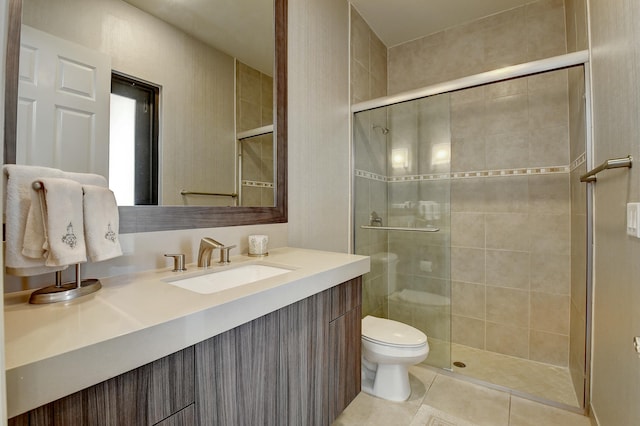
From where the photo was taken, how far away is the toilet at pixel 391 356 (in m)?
1.61

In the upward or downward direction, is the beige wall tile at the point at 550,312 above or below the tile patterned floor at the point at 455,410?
above

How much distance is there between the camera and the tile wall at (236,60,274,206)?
4.68 feet

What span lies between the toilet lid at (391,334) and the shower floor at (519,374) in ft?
1.90

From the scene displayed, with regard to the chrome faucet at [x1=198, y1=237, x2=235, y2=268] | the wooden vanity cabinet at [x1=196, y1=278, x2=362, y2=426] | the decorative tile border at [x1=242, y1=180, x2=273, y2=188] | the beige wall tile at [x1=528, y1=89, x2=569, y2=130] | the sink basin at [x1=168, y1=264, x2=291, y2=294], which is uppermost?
the beige wall tile at [x1=528, y1=89, x2=569, y2=130]

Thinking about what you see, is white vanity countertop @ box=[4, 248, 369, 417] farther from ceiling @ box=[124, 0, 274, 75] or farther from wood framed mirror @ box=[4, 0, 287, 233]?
ceiling @ box=[124, 0, 274, 75]

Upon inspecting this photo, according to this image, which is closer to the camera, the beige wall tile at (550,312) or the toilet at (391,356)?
the toilet at (391,356)

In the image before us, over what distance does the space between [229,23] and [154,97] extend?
1.91 ft

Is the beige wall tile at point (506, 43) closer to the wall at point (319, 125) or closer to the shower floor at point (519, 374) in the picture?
the wall at point (319, 125)

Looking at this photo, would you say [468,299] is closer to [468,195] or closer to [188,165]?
[468,195]

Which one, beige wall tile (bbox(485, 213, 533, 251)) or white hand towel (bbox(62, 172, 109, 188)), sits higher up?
white hand towel (bbox(62, 172, 109, 188))

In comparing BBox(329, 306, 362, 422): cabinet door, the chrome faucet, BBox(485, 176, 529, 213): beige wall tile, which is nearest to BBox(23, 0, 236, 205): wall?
the chrome faucet

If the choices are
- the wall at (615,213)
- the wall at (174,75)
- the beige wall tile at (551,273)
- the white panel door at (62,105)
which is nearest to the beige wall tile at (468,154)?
the beige wall tile at (551,273)

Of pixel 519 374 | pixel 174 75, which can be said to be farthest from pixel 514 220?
pixel 174 75

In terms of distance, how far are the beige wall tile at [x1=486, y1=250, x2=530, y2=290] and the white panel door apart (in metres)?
2.57
